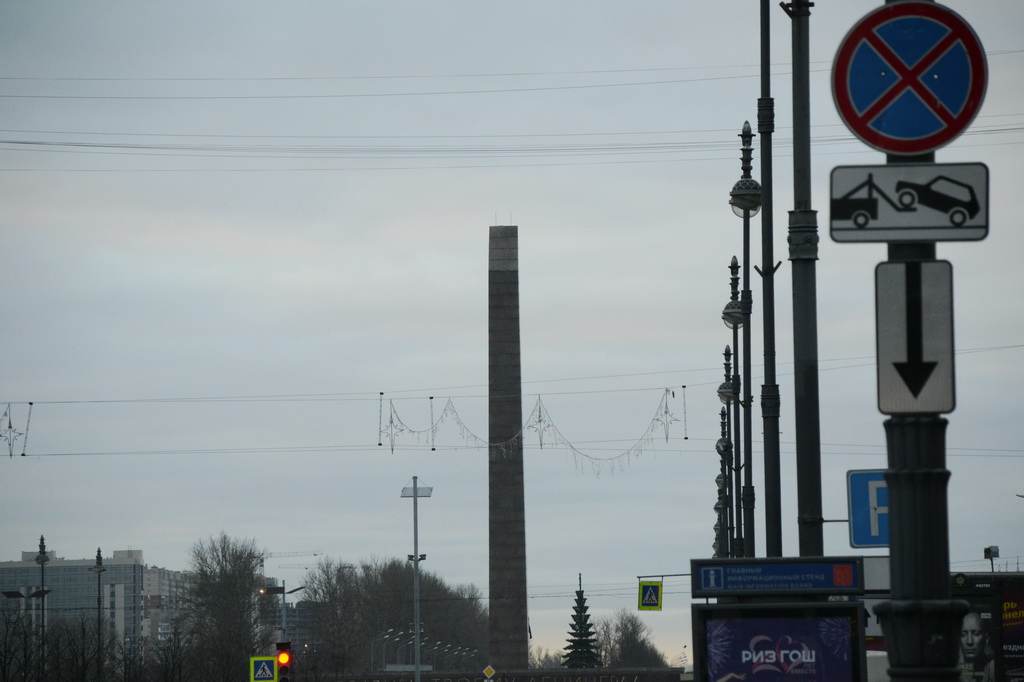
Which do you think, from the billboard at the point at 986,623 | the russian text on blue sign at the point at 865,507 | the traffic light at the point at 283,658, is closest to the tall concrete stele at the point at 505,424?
the traffic light at the point at 283,658

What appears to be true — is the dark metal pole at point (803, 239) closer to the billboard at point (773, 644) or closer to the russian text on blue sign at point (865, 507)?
the russian text on blue sign at point (865, 507)

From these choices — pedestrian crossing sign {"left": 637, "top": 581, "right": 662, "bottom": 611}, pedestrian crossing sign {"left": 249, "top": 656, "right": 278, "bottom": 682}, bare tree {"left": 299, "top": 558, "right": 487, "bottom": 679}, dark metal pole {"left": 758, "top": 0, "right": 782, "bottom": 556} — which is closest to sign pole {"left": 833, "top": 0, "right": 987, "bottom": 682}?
dark metal pole {"left": 758, "top": 0, "right": 782, "bottom": 556}

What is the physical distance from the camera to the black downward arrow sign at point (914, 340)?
6516mm

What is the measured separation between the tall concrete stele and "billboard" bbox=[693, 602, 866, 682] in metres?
55.4

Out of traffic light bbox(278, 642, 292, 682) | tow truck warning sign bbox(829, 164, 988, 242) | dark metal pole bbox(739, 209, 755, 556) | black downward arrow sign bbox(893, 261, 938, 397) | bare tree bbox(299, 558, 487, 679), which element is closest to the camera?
black downward arrow sign bbox(893, 261, 938, 397)

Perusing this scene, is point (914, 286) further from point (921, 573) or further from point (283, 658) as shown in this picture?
point (283, 658)

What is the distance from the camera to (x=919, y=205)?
261 inches

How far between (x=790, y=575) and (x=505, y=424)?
183 ft

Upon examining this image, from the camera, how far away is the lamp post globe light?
19234mm

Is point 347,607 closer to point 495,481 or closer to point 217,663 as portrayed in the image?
point 217,663

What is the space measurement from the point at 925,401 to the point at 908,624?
0.88 meters

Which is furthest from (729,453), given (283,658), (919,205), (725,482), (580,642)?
(580,642)

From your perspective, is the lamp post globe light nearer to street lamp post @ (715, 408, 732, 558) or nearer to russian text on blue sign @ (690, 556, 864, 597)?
street lamp post @ (715, 408, 732, 558)

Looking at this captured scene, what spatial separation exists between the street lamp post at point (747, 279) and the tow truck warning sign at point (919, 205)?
12380 millimetres
